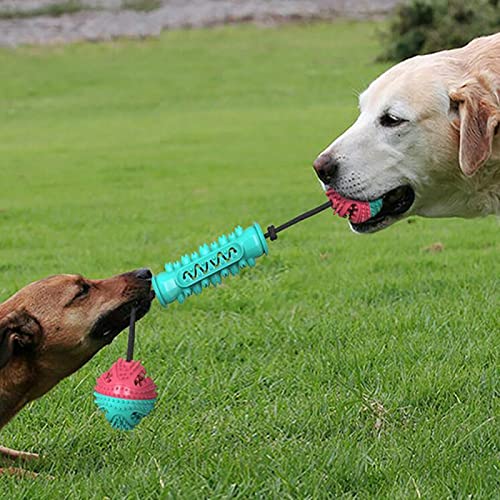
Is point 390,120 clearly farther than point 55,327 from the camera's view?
No

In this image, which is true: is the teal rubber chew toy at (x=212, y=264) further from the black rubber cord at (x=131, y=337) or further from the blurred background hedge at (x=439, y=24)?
the blurred background hedge at (x=439, y=24)

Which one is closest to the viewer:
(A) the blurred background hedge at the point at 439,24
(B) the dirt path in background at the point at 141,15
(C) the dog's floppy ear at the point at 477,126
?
(C) the dog's floppy ear at the point at 477,126

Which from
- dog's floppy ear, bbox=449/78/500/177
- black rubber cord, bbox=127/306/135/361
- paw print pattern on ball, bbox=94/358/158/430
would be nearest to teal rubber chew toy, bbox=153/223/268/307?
black rubber cord, bbox=127/306/135/361

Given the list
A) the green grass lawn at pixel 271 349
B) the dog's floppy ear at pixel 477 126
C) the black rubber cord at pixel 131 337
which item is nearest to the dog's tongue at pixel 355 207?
the dog's floppy ear at pixel 477 126

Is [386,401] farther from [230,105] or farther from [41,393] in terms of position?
[230,105]

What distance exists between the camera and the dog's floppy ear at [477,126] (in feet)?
15.5

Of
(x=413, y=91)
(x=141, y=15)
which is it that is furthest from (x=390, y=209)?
(x=141, y=15)

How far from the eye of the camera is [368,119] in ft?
16.9

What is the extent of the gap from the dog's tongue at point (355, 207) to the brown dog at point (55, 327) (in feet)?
3.88

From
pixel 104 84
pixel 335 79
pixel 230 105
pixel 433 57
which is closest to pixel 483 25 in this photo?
pixel 335 79

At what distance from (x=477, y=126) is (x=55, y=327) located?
2538 mm

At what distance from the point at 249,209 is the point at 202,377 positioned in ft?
22.9

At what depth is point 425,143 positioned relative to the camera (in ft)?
16.5

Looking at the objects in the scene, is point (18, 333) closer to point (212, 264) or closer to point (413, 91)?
point (212, 264)
